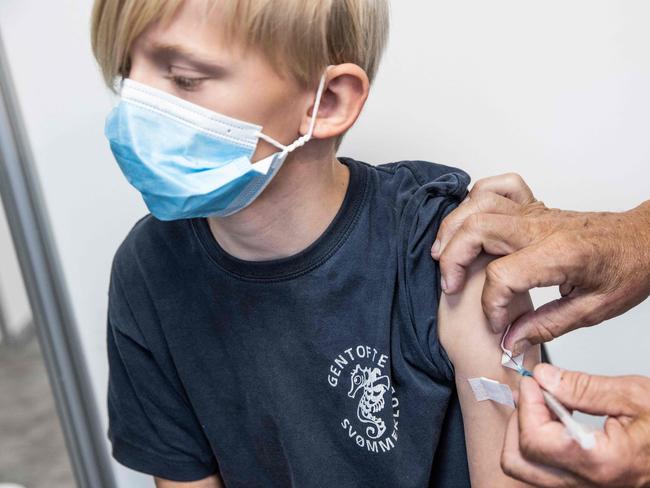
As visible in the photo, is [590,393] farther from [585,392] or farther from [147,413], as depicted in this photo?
[147,413]

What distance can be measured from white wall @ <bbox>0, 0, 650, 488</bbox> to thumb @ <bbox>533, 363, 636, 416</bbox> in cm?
61

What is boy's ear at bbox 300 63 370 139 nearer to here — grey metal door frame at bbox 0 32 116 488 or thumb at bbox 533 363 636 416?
thumb at bbox 533 363 636 416

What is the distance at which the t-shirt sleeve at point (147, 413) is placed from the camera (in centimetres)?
130

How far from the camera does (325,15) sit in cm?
106

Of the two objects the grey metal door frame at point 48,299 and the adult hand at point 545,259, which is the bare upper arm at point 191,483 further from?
the adult hand at point 545,259

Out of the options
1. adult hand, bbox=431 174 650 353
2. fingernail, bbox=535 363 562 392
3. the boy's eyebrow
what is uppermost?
the boy's eyebrow

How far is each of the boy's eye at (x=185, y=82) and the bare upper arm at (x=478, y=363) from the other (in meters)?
0.44

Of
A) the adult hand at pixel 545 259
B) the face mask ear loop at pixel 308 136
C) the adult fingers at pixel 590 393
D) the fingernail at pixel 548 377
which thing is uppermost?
the face mask ear loop at pixel 308 136

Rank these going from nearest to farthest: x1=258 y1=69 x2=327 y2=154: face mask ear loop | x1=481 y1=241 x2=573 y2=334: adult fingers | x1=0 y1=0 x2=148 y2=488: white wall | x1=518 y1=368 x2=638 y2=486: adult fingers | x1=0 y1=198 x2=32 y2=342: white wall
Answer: x1=518 y1=368 x2=638 y2=486: adult fingers < x1=481 y1=241 x2=573 y2=334: adult fingers < x1=258 y1=69 x2=327 y2=154: face mask ear loop < x1=0 y1=0 x2=148 y2=488: white wall < x1=0 y1=198 x2=32 y2=342: white wall

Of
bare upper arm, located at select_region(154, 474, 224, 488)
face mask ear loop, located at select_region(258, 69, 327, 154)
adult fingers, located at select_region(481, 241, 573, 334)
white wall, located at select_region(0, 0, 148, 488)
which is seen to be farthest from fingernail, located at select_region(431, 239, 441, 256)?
white wall, located at select_region(0, 0, 148, 488)

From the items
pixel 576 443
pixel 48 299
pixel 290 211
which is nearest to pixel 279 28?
pixel 290 211

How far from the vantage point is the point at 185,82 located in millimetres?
1048

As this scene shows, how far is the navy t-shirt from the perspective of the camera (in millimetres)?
1161

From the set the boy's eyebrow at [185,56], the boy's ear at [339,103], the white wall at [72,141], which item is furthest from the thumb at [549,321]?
the white wall at [72,141]
